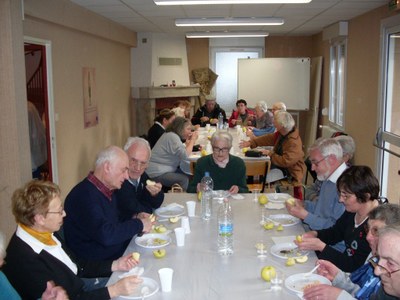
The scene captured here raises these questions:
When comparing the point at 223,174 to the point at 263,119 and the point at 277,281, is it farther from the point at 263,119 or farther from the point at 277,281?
the point at 263,119

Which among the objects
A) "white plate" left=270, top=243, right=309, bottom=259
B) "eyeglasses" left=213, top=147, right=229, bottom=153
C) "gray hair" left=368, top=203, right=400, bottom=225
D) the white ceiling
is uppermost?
the white ceiling

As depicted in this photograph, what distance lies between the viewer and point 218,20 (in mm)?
7008

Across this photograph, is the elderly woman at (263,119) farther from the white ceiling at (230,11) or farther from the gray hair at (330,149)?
the gray hair at (330,149)

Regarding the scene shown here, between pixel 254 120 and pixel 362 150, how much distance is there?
2946 mm

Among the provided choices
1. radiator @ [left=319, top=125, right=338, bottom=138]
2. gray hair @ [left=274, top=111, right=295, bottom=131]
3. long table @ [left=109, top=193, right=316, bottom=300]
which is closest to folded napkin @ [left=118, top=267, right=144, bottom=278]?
long table @ [left=109, top=193, right=316, bottom=300]

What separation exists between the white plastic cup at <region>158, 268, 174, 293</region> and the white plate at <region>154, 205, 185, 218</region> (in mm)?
1146

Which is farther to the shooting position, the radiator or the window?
the radiator

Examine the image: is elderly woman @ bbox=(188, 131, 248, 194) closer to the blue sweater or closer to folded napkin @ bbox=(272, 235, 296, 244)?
folded napkin @ bbox=(272, 235, 296, 244)

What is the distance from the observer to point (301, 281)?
217cm

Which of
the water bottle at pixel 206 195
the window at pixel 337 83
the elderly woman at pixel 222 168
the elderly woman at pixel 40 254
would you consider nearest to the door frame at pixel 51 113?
the elderly woman at pixel 222 168

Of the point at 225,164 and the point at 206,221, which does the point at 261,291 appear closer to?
the point at 206,221

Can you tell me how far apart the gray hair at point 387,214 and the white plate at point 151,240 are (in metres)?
1.17

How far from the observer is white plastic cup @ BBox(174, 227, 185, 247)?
8.63 ft

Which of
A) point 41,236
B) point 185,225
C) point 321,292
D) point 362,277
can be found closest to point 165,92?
point 185,225
